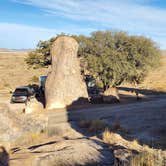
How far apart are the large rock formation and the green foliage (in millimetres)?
A: 4054

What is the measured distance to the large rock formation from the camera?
31.5 m

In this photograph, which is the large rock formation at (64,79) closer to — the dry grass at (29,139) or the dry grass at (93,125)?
the dry grass at (93,125)

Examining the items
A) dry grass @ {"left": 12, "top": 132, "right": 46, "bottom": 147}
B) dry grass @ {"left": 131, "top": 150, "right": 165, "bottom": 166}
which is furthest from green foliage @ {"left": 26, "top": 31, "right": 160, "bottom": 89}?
dry grass @ {"left": 131, "top": 150, "right": 165, "bottom": 166}

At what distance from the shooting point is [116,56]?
119 ft

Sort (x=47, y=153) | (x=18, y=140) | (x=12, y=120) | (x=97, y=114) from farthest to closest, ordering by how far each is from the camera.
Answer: (x=97, y=114)
(x=12, y=120)
(x=18, y=140)
(x=47, y=153)

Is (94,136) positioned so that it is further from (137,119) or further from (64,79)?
(64,79)

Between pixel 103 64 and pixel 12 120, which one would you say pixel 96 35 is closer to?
pixel 103 64

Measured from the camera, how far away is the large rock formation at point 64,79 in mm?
31484

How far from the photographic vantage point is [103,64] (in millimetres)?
36500

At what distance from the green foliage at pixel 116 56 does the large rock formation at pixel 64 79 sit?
4.05 meters

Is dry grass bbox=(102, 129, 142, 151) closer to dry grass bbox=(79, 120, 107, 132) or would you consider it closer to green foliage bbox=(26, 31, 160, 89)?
dry grass bbox=(79, 120, 107, 132)

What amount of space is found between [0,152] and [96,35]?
999 inches

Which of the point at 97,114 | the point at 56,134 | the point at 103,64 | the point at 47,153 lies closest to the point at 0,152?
the point at 47,153

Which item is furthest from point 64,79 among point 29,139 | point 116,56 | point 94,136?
point 94,136
